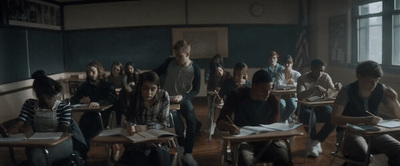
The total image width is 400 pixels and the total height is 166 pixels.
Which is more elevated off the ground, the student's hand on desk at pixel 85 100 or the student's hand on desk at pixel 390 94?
the student's hand on desk at pixel 390 94

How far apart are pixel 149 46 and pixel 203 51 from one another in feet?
4.09

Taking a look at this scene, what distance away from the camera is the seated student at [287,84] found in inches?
226

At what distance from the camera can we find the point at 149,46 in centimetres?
974

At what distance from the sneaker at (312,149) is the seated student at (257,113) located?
1574 mm

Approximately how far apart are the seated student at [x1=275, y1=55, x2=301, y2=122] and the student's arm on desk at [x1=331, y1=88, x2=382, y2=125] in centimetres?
243

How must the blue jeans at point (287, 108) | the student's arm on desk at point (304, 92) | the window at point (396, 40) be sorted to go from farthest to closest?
the window at point (396, 40) → the blue jeans at point (287, 108) → the student's arm on desk at point (304, 92)

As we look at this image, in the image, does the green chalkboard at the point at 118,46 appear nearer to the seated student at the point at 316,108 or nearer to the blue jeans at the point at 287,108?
the blue jeans at the point at 287,108

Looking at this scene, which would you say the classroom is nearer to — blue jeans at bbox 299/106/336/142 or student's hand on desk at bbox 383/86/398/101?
blue jeans at bbox 299/106/336/142

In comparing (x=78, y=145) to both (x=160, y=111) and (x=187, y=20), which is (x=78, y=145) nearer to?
(x=160, y=111)

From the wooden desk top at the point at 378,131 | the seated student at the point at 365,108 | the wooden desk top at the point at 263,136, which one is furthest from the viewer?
the seated student at the point at 365,108

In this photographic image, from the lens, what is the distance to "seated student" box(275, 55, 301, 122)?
18.8 ft

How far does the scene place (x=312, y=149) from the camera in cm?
457

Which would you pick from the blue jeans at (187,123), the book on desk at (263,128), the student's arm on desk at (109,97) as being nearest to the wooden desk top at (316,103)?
the blue jeans at (187,123)

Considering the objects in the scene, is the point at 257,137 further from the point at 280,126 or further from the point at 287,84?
the point at 287,84
